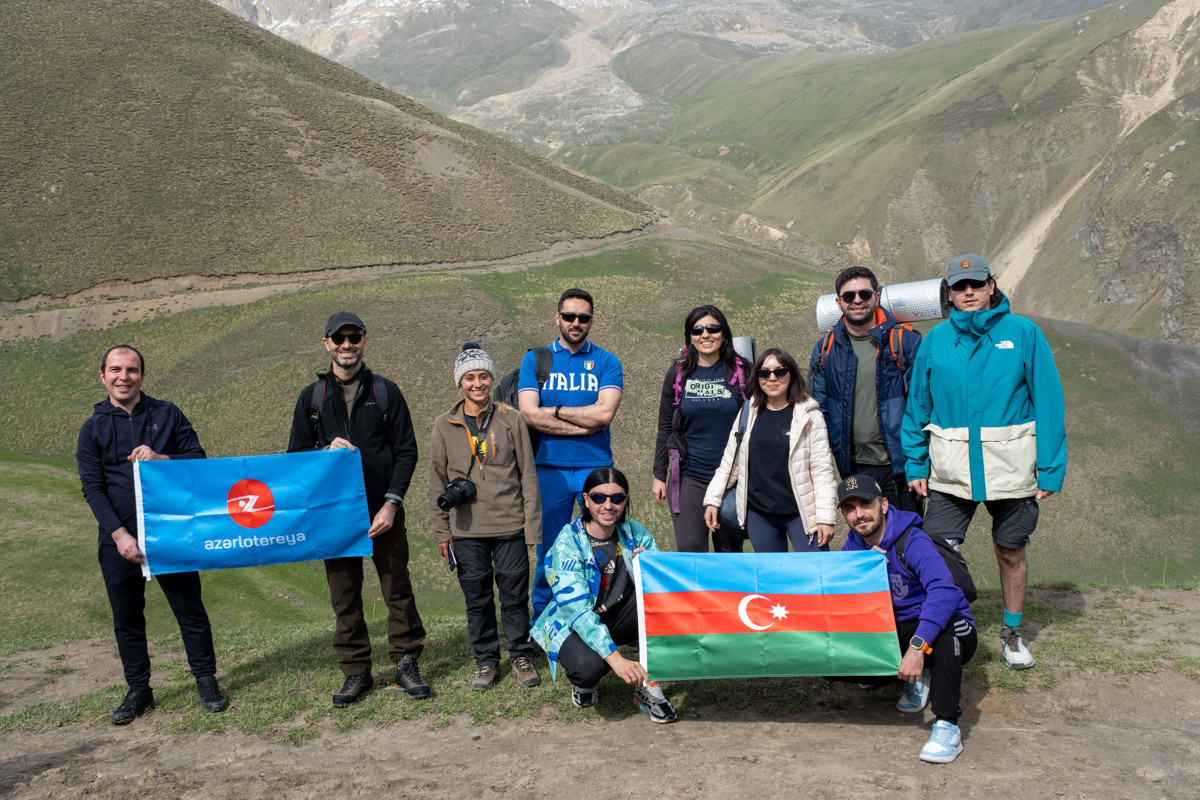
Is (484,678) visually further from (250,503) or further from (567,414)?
(250,503)

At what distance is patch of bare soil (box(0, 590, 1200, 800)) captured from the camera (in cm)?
501

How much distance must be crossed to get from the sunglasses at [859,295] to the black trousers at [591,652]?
3133 mm

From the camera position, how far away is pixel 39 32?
5281cm

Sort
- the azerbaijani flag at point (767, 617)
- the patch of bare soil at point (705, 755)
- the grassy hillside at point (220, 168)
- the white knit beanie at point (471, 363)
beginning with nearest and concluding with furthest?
the patch of bare soil at point (705, 755) → the azerbaijani flag at point (767, 617) → the white knit beanie at point (471, 363) → the grassy hillside at point (220, 168)

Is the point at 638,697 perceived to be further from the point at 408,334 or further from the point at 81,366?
the point at 81,366

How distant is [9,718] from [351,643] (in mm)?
2901

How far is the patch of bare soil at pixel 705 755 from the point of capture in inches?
197

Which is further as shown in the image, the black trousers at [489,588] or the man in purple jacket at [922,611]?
the black trousers at [489,588]

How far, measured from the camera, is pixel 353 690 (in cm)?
683

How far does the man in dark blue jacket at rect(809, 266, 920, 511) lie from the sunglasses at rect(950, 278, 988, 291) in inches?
25.9

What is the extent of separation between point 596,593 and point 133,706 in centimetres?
400

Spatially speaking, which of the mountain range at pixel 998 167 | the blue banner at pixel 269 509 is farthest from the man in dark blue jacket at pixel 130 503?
the mountain range at pixel 998 167

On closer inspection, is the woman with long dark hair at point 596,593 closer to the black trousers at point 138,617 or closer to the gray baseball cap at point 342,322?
the gray baseball cap at point 342,322

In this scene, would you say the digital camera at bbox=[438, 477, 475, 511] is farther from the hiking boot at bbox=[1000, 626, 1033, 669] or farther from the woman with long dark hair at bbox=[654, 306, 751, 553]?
the hiking boot at bbox=[1000, 626, 1033, 669]
